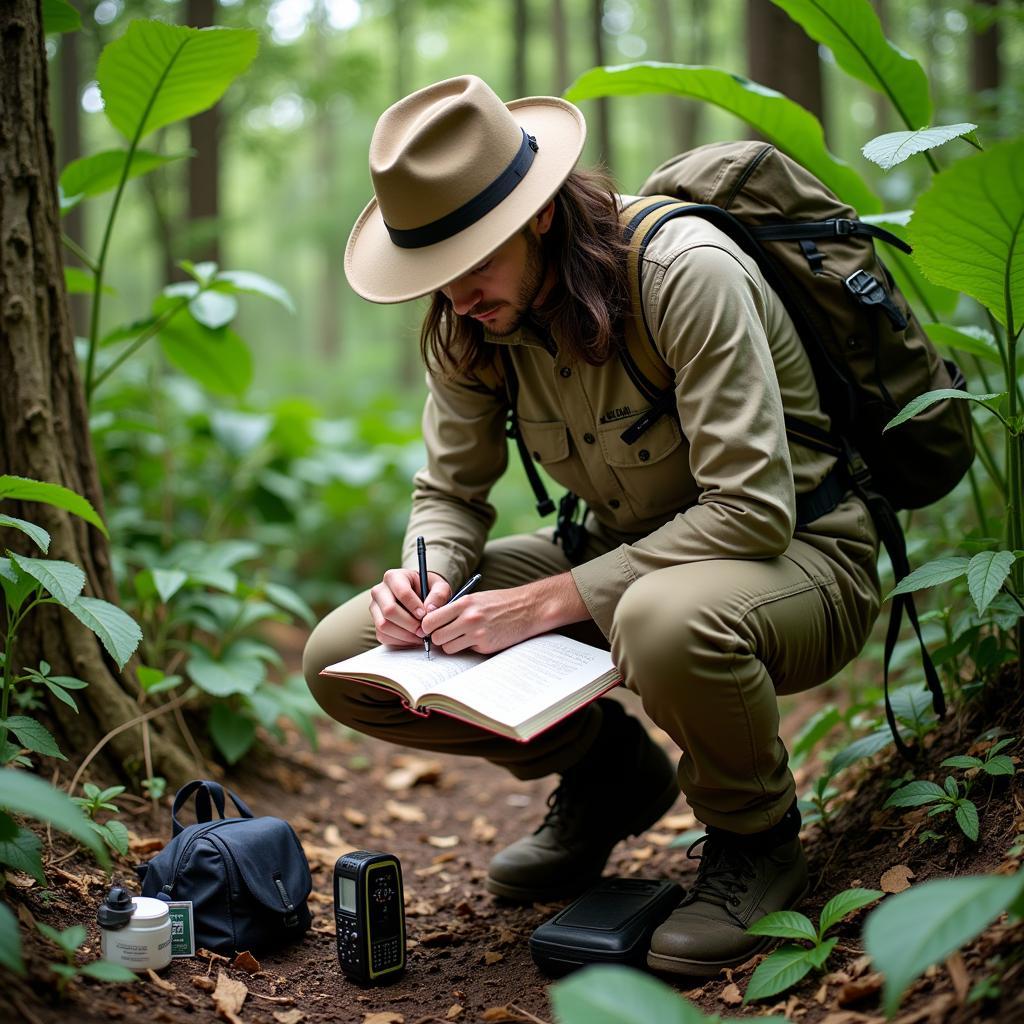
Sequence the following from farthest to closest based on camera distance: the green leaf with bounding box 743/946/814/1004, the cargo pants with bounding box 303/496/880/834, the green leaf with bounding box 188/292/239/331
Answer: the green leaf with bounding box 188/292/239/331, the cargo pants with bounding box 303/496/880/834, the green leaf with bounding box 743/946/814/1004

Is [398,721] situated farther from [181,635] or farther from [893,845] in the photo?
[181,635]

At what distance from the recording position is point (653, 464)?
2.31 metres

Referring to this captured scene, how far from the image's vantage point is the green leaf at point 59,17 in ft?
8.96

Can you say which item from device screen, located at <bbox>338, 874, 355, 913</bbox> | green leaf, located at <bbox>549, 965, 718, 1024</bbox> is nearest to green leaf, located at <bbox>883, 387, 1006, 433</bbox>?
green leaf, located at <bbox>549, 965, 718, 1024</bbox>

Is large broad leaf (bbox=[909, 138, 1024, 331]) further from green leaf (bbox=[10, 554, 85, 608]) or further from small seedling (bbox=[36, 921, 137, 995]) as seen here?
small seedling (bbox=[36, 921, 137, 995])

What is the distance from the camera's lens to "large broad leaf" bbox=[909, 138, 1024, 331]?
1.74 meters

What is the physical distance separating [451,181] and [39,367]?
1316mm

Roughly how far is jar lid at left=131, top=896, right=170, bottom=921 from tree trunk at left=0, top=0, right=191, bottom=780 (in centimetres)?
79

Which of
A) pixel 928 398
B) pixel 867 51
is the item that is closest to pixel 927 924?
pixel 928 398

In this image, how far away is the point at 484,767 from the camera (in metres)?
3.95

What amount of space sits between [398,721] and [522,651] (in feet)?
1.56

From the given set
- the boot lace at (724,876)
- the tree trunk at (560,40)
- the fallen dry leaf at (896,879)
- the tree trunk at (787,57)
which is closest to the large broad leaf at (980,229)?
the fallen dry leaf at (896,879)

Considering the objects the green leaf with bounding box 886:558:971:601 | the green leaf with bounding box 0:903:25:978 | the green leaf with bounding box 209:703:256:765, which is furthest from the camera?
the green leaf with bounding box 209:703:256:765

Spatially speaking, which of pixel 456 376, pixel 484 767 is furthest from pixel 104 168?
pixel 484 767
